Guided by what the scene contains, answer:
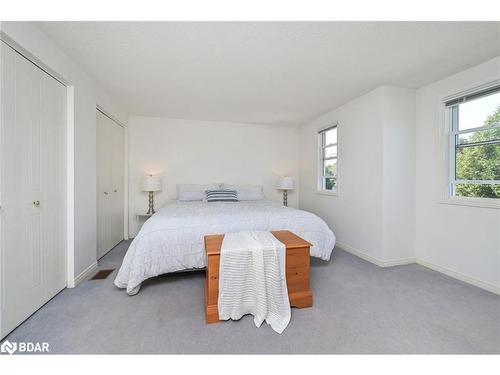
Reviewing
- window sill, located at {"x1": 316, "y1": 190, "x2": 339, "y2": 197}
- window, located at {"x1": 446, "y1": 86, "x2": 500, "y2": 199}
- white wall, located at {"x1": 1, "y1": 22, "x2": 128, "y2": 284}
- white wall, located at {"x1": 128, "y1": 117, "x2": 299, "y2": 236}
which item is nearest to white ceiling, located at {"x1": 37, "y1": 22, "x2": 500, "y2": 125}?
white wall, located at {"x1": 1, "y1": 22, "x2": 128, "y2": 284}

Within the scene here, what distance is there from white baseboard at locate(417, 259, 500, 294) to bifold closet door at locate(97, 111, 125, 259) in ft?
14.0

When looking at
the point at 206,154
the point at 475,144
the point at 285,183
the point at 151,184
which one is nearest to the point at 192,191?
the point at 151,184

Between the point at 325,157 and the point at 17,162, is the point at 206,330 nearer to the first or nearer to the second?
the point at 17,162

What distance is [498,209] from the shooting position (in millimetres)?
2068

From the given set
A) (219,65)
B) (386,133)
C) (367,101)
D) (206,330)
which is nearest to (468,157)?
(386,133)

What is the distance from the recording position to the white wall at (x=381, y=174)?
2729 millimetres

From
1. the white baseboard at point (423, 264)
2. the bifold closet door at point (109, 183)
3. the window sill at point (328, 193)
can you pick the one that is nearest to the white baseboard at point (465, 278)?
the white baseboard at point (423, 264)

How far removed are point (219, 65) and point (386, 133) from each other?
216cm

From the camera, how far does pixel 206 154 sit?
171 inches

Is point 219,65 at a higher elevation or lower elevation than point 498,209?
higher

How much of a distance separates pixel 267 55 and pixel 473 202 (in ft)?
8.48

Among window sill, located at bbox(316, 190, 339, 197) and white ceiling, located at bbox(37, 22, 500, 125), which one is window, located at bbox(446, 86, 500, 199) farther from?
window sill, located at bbox(316, 190, 339, 197)

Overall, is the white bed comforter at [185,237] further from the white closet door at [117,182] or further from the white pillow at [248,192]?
the white closet door at [117,182]

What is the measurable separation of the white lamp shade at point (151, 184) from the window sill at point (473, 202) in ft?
13.5
